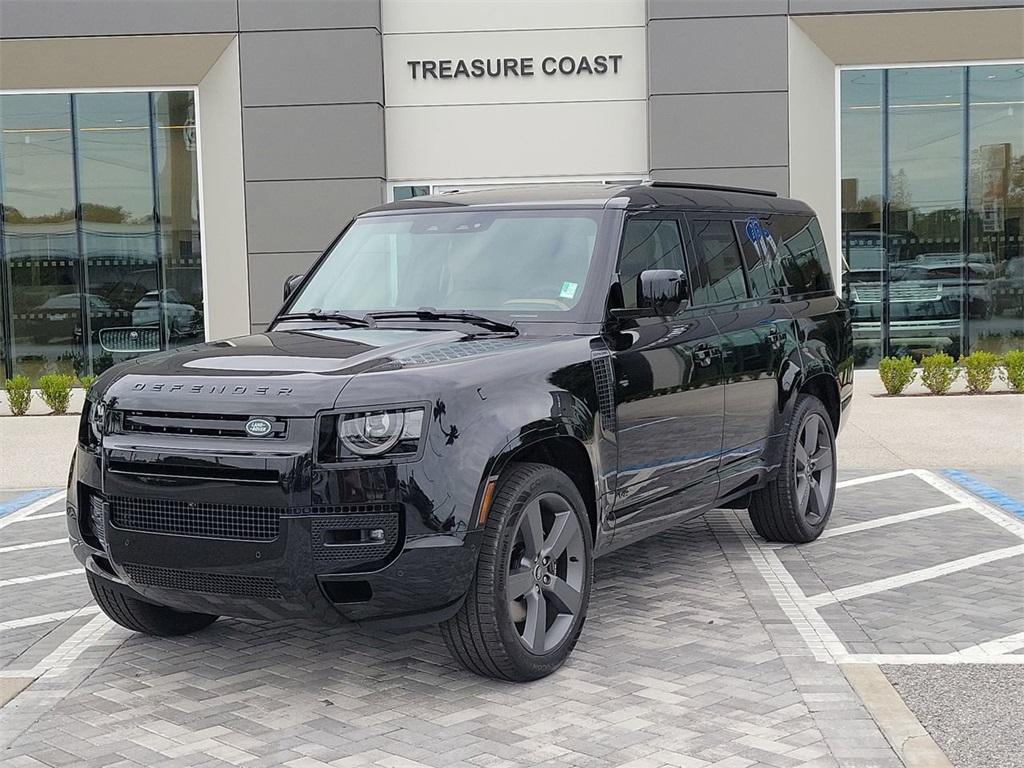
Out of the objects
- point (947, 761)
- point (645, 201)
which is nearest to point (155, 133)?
point (645, 201)

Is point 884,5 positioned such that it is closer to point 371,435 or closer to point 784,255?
point 784,255

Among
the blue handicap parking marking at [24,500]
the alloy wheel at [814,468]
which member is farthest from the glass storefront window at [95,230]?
the alloy wheel at [814,468]

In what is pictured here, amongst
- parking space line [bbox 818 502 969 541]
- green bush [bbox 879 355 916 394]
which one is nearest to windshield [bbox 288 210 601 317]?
parking space line [bbox 818 502 969 541]

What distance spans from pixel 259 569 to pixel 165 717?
730 millimetres

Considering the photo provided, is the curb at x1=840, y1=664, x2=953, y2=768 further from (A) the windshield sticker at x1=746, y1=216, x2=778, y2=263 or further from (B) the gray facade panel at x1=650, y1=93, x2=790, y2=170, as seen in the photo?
(B) the gray facade panel at x1=650, y1=93, x2=790, y2=170

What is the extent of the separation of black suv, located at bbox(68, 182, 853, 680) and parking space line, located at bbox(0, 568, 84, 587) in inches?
72.3

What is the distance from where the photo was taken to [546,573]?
16.5ft

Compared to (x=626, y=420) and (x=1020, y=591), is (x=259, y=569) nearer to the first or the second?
(x=626, y=420)

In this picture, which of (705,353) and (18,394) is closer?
(705,353)

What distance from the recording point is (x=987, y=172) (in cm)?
1850

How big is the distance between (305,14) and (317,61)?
2.27 ft

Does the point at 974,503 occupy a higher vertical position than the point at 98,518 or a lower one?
lower

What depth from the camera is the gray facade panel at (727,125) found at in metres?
17.9

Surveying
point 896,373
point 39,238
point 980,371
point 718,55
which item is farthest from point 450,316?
point 39,238
